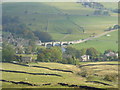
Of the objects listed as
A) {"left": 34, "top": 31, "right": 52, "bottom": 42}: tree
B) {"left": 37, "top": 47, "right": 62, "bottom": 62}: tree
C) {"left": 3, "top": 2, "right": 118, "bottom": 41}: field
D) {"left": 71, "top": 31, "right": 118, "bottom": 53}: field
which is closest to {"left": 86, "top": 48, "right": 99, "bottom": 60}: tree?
{"left": 37, "top": 47, "right": 62, "bottom": 62}: tree

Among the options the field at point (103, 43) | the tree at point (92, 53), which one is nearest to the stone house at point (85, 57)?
the tree at point (92, 53)

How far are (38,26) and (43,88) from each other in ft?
265

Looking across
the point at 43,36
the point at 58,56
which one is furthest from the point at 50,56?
the point at 43,36

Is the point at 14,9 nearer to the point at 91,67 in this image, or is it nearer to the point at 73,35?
the point at 73,35

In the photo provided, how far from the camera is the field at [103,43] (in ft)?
291

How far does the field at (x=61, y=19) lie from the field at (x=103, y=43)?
529 cm

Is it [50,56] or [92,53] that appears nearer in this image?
[50,56]

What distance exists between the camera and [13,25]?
383 ft

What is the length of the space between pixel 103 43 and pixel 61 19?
106 feet

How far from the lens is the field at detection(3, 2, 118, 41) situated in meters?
112

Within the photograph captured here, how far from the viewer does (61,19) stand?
125688mm

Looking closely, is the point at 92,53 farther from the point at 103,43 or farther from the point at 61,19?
the point at 61,19

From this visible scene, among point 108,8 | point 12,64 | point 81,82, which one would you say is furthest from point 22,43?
point 108,8

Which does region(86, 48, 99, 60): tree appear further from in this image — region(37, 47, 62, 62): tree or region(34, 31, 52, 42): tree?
region(34, 31, 52, 42): tree
